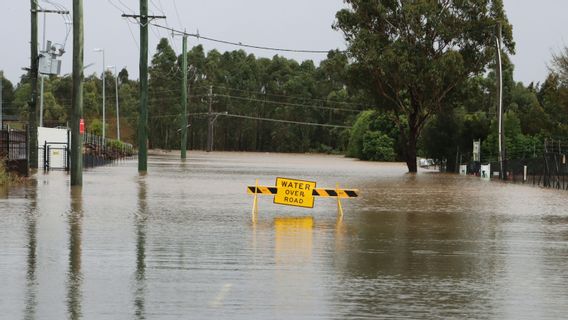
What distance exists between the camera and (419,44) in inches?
2234

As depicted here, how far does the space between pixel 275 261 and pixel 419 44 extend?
44.8 metres

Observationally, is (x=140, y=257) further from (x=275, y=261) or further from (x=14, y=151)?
(x=14, y=151)

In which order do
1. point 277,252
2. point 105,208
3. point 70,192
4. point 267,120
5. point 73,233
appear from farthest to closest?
1. point 267,120
2. point 70,192
3. point 105,208
4. point 73,233
5. point 277,252

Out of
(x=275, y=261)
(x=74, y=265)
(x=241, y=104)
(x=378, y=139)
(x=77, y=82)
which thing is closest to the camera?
(x=74, y=265)

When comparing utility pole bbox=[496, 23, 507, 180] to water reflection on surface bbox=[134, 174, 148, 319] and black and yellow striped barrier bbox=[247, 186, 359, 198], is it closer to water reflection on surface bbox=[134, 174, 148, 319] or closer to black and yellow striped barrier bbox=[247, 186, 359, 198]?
water reflection on surface bbox=[134, 174, 148, 319]

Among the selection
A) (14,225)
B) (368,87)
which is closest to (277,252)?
(14,225)

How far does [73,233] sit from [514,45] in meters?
46.2

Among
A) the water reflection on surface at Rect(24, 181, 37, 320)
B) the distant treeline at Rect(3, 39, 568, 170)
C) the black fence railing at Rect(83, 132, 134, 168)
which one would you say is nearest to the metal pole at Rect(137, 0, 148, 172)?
the black fence railing at Rect(83, 132, 134, 168)

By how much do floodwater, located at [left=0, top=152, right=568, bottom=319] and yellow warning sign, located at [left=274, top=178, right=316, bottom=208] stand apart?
0.32m

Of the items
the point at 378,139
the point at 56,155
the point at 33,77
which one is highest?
the point at 33,77

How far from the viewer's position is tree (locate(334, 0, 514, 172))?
5569 centimetres

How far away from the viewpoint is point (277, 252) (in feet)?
47.4

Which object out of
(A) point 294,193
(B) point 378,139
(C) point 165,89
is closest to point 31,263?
(A) point 294,193

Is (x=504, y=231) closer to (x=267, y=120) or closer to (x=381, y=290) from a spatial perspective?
(x=381, y=290)
